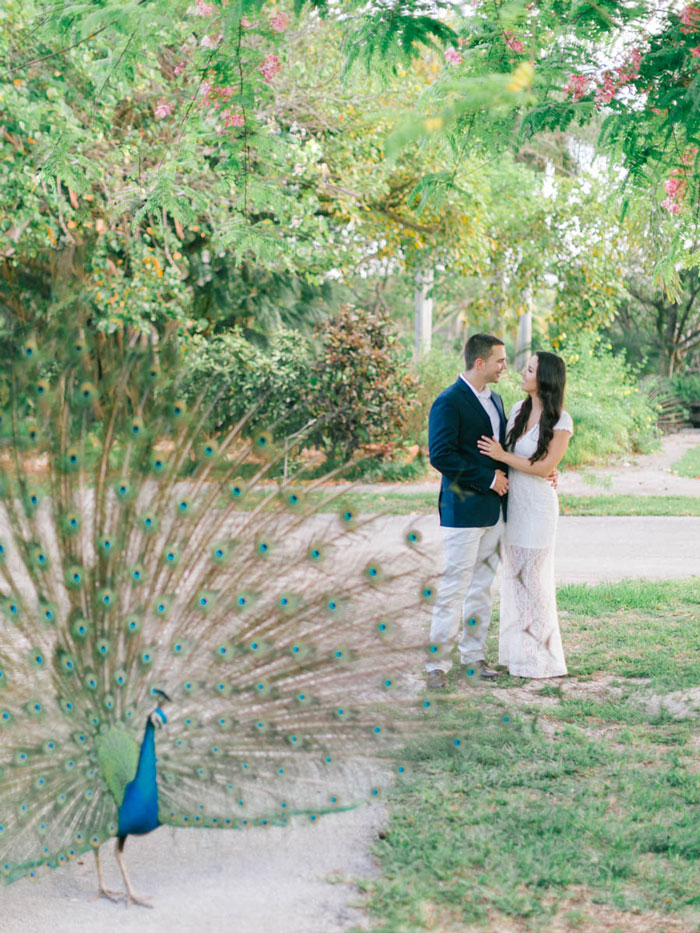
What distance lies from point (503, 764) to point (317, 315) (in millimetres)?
Answer: 16079

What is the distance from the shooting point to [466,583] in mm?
5289

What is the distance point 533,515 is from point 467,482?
17.6 inches

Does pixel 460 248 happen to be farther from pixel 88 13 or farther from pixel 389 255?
pixel 88 13

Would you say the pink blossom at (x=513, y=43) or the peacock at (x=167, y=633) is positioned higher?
the pink blossom at (x=513, y=43)

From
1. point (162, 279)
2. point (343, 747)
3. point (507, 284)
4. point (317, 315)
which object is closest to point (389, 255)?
point (507, 284)

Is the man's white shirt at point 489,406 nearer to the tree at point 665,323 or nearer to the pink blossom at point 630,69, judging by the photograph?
the pink blossom at point 630,69

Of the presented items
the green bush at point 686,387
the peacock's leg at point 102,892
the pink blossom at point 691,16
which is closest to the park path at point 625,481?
the pink blossom at point 691,16

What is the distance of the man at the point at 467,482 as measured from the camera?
5.23m

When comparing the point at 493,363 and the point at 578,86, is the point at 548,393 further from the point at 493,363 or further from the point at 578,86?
the point at 578,86

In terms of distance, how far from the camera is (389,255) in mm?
14484

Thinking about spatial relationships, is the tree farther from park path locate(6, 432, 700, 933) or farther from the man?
park path locate(6, 432, 700, 933)

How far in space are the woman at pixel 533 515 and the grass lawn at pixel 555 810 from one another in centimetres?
23

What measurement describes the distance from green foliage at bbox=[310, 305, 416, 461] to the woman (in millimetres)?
7353

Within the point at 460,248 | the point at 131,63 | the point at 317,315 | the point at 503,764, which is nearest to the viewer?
the point at 503,764
